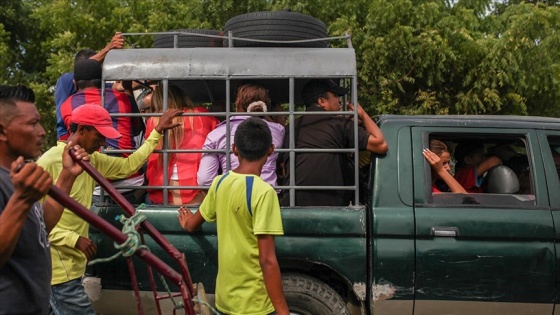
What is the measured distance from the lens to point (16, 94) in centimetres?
238

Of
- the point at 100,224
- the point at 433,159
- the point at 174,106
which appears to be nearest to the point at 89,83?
the point at 174,106

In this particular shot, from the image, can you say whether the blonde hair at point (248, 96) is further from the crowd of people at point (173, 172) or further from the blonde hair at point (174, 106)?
the blonde hair at point (174, 106)

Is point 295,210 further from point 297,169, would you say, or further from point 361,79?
point 361,79

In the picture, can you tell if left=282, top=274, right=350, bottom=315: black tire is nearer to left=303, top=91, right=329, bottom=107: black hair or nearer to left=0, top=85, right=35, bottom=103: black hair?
left=303, top=91, right=329, bottom=107: black hair

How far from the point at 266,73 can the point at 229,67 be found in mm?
250

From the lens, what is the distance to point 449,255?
153 inches

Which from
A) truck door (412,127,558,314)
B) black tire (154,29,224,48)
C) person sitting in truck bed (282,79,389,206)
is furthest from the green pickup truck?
black tire (154,29,224,48)

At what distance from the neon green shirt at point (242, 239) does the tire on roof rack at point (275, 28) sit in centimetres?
169

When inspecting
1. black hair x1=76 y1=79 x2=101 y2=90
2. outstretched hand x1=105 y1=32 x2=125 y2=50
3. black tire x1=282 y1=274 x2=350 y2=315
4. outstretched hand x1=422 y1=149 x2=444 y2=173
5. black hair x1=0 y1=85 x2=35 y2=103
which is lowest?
black tire x1=282 y1=274 x2=350 y2=315

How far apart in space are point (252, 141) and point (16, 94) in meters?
1.13

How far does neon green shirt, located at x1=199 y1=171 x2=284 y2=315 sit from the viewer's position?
3.02 metres

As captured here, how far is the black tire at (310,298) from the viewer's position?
3918mm

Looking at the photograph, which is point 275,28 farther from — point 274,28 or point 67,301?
point 67,301

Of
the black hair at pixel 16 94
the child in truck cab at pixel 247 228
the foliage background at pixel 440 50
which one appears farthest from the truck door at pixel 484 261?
the foliage background at pixel 440 50
